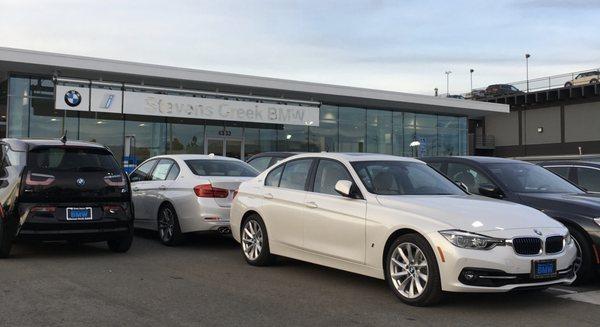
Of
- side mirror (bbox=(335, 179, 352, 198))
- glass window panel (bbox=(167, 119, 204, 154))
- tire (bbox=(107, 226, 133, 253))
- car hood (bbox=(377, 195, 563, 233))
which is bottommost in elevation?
tire (bbox=(107, 226, 133, 253))

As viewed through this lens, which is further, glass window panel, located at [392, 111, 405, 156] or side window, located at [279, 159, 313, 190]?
glass window panel, located at [392, 111, 405, 156]

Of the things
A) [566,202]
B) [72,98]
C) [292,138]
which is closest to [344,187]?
[566,202]

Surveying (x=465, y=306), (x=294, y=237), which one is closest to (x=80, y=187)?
(x=294, y=237)

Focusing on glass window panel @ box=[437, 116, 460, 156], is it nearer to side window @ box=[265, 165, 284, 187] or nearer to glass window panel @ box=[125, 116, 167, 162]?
glass window panel @ box=[125, 116, 167, 162]

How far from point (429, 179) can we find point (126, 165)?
18.4 m

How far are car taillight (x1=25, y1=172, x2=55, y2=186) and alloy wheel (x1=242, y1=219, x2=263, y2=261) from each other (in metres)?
2.78

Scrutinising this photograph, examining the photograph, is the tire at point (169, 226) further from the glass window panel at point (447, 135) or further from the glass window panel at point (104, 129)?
the glass window panel at point (447, 135)

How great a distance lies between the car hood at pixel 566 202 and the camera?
7.32 m

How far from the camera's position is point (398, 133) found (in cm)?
3216

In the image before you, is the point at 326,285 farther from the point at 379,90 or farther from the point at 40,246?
the point at 379,90

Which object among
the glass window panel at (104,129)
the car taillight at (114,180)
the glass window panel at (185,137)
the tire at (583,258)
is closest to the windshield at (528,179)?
the tire at (583,258)

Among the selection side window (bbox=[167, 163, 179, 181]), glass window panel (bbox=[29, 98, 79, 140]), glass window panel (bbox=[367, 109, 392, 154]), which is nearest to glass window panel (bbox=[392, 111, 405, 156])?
glass window panel (bbox=[367, 109, 392, 154])

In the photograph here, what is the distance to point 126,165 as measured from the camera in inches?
932

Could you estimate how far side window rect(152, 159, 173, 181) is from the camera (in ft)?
34.7
